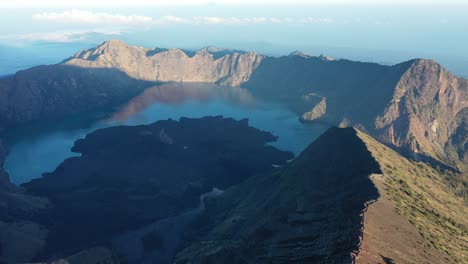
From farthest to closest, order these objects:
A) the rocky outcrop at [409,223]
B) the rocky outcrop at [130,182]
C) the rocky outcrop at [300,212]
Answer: the rocky outcrop at [130,182], the rocky outcrop at [300,212], the rocky outcrop at [409,223]

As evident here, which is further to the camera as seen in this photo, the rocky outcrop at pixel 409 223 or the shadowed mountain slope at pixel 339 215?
the shadowed mountain slope at pixel 339 215

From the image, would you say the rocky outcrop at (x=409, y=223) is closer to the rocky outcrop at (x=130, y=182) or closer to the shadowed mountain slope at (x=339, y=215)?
the shadowed mountain slope at (x=339, y=215)

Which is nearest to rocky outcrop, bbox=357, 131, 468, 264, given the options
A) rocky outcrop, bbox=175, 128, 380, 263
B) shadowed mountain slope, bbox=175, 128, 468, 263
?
shadowed mountain slope, bbox=175, 128, 468, 263

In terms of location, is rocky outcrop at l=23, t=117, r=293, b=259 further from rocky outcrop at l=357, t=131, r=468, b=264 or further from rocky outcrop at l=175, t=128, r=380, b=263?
rocky outcrop at l=357, t=131, r=468, b=264

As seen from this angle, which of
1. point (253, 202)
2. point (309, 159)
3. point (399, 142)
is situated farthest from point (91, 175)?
point (399, 142)

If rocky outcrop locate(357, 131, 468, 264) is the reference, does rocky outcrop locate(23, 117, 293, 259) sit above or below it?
below

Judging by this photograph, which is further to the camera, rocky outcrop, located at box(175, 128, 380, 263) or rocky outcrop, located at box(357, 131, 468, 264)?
rocky outcrop, located at box(175, 128, 380, 263)

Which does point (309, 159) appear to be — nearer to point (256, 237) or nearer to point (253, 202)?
point (253, 202)

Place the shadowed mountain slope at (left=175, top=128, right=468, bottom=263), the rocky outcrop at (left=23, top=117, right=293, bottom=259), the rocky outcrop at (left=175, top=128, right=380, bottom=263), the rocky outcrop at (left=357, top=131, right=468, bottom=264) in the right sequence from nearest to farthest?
the rocky outcrop at (left=357, top=131, right=468, bottom=264)
the shadowed mountain slope at (left=175, top=128, right=468, bottom=263)
the rocky outcrop at (left=175, top=128, right=380, bottom=263)
the rocky outcrop at (left=23, top=117, right=293, bottom=259)

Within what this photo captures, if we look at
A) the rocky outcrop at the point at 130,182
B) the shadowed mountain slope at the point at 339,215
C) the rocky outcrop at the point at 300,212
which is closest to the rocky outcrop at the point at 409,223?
the shadowed mountain slope at the point at 339,215
